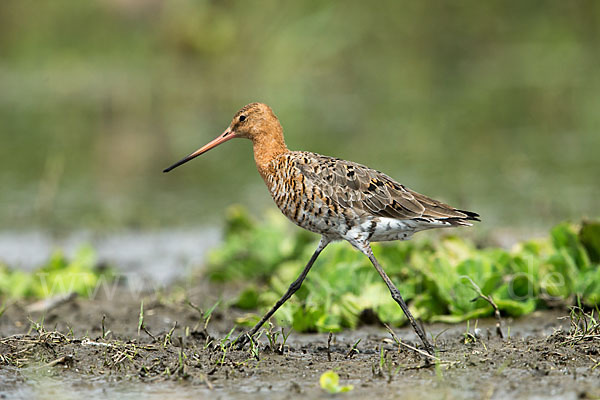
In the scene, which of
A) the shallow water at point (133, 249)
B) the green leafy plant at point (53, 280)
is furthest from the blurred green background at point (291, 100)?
the green leafy plant at point (53, 280)

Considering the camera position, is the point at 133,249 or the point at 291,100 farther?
the point at 291,100

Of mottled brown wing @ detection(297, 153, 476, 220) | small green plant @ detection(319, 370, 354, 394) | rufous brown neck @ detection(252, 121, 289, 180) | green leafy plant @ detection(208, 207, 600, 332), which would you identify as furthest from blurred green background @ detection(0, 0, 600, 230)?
small green plant @ detection(319, 370, 354, 394)

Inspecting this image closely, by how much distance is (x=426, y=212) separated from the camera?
5281mm

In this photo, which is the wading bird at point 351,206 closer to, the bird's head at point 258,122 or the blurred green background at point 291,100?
the bird's head at point 258,122

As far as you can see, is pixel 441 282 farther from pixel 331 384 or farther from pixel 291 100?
pixel 291 100

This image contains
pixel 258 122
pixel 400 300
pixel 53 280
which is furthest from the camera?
pixel 53 280

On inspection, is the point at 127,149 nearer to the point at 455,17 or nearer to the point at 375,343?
the point at 375,343

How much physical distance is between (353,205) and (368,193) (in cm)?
14

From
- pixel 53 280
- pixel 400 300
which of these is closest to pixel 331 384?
pixel 400 300

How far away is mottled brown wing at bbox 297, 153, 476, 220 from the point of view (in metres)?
5.28

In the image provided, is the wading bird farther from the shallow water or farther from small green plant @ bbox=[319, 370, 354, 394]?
the shallow water

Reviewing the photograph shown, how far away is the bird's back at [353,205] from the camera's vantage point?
525 centimetres

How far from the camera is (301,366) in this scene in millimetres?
4816

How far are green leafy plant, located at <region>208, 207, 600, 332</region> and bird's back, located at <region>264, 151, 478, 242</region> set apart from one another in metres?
0.56
